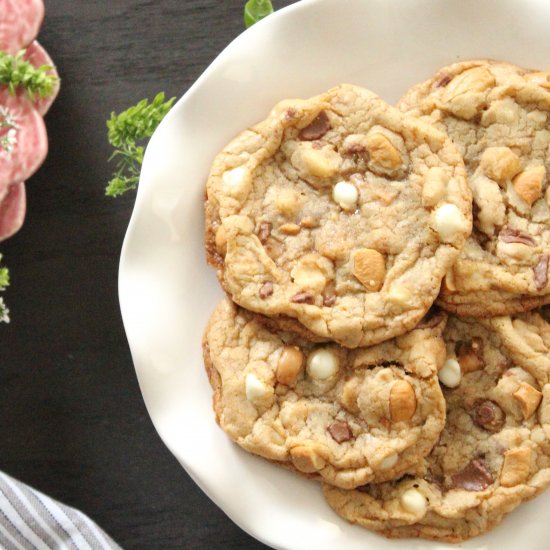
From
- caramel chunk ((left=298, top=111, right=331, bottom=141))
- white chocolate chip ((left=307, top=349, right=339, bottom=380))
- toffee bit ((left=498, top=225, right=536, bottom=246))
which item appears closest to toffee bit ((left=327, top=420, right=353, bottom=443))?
white chocolate chip ((left=307, top=349, right=339, bottom=380))

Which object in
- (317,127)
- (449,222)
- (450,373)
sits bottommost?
(450,373)

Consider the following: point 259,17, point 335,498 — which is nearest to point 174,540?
Answer: point 335,498

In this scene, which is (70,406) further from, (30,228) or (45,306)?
(30,228)

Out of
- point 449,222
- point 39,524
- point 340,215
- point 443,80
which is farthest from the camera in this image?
point 39,524

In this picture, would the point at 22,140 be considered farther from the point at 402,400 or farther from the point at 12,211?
the point at 402,400

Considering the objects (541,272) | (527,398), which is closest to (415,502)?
(527,398)

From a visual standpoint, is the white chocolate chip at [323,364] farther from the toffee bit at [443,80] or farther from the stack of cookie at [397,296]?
the toffee bit at [443,80]
